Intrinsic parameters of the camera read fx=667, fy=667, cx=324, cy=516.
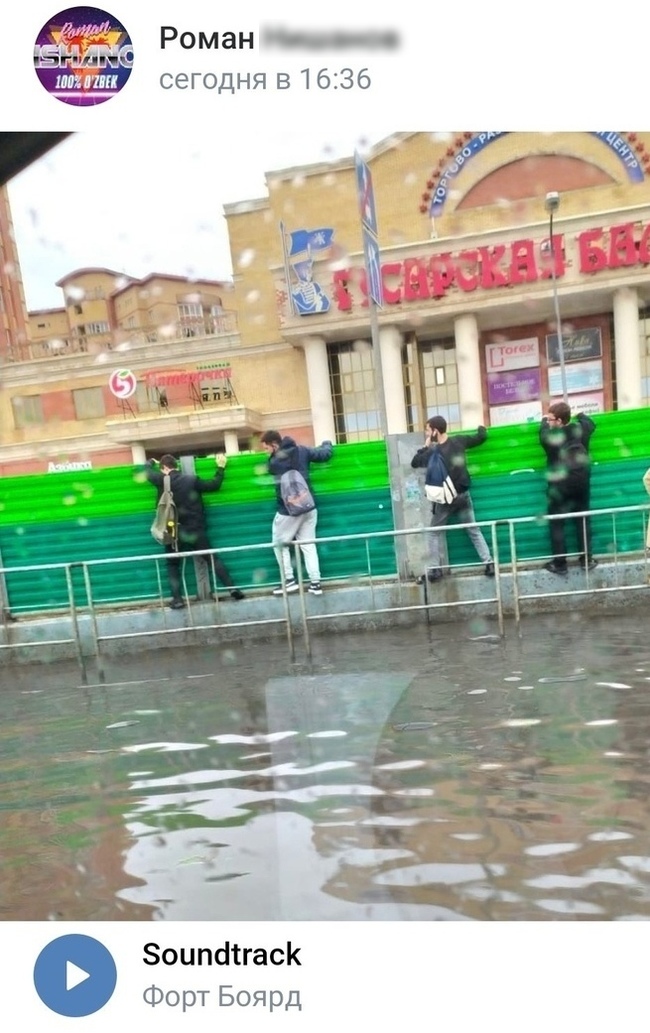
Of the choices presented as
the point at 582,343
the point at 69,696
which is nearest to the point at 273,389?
the point at 582,343

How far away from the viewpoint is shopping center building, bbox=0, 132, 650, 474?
4457 millimetres

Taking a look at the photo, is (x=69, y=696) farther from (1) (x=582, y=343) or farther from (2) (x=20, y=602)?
(1) (x=582, y=343)

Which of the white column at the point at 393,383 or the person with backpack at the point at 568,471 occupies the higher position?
the white column at the point at 393,383

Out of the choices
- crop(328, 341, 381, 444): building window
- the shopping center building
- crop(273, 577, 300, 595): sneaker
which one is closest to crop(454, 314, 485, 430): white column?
the shopping center building

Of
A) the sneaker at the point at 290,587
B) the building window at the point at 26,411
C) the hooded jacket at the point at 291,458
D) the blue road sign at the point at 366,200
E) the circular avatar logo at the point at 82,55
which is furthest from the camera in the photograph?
the hooded jacket at the point at 291,458

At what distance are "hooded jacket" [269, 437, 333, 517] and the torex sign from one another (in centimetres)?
227

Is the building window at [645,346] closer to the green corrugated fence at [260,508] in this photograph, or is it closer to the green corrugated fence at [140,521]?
the green corrugated fence at [260,508]

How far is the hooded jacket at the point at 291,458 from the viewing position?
19.8ft

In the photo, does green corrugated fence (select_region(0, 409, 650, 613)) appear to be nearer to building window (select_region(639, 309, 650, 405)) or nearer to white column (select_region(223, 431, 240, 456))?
white column (select_region(223, 431, 240, 456))

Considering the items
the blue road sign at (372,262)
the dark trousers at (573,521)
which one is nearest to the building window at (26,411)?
the blue road sign at (372,262)

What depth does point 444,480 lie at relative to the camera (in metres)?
5.80

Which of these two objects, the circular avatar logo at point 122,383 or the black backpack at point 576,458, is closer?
the black backpack at point 576,458

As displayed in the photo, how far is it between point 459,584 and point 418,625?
60cm
